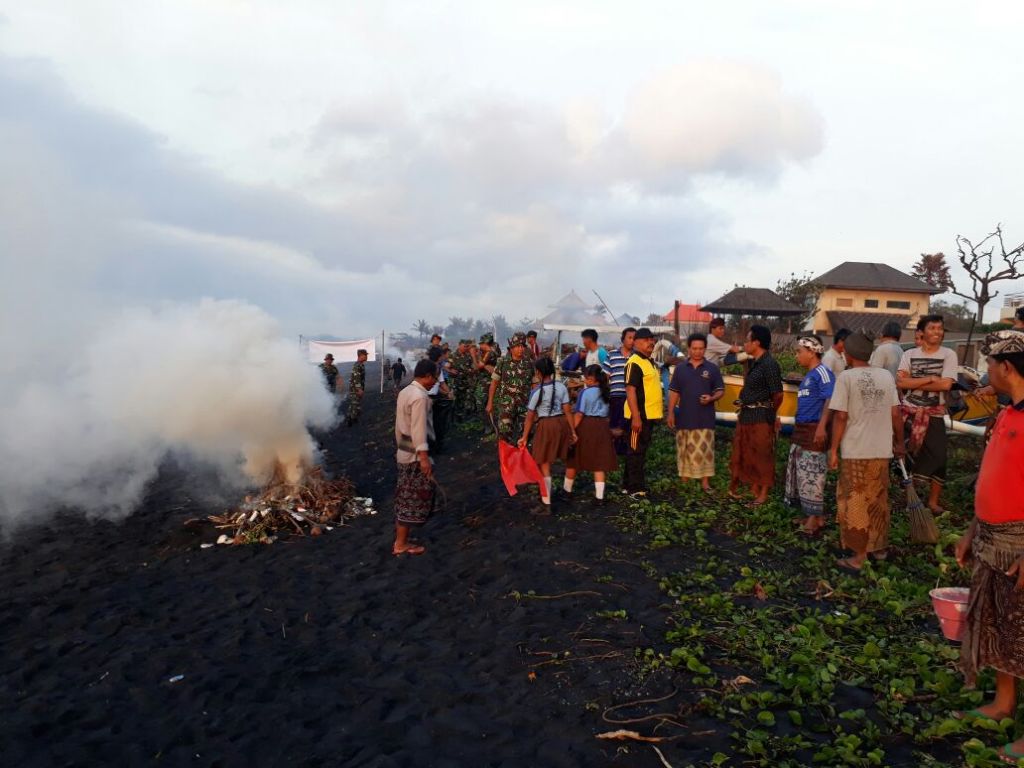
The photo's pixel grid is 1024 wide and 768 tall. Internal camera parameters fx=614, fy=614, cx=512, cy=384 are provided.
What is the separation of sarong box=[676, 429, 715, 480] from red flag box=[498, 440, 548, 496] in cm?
208

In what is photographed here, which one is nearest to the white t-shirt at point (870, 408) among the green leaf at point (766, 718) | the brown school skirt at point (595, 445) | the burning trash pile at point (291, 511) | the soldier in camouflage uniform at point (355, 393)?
the brown school skirt at point (595, 445)

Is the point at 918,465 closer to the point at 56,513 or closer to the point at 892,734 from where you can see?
the point at 892,734

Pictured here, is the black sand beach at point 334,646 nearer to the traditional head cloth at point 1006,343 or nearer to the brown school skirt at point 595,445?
the brown school skirt at point 595,445

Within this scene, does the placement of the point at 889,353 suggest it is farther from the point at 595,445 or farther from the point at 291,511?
the point at 291,511

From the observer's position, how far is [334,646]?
4949 millimetres

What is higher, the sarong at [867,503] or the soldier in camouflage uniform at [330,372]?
the soldier in camouflage uniform at [330,372]

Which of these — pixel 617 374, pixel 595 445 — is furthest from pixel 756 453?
pixel 617 374

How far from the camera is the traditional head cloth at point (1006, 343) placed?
132 inches

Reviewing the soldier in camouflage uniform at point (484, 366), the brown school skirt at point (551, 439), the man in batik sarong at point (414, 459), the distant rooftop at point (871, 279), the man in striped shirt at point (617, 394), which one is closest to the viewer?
the man in batik sarong at point (414, 459)

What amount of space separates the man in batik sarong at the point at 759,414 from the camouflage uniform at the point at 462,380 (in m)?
9.03

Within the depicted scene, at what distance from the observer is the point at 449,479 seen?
1029 cm

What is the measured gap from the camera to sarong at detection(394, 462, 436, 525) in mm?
6887

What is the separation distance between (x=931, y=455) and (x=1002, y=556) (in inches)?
158

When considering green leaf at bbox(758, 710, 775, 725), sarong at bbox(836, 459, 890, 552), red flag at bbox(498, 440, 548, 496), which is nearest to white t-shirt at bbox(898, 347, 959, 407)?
sarong at bbox(836, 459, 890, 552)
